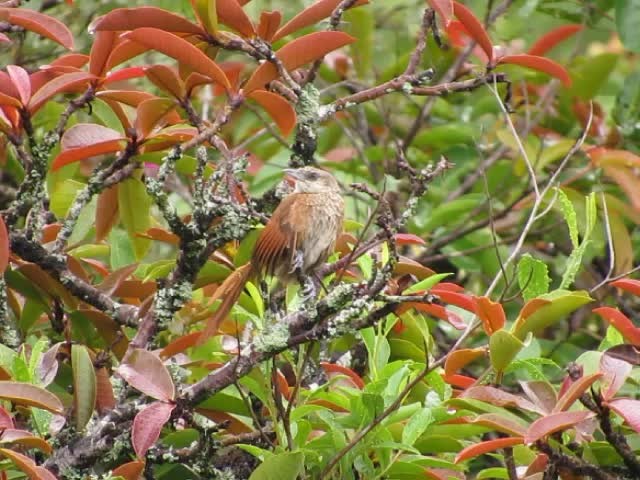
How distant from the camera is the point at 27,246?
266 centimetres

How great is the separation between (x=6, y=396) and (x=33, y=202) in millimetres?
565

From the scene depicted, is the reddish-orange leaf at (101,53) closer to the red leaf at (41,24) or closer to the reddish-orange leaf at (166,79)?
the red leaf at (41,24)

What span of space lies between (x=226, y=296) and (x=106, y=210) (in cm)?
43

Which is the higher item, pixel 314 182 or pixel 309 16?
pixel 309 16

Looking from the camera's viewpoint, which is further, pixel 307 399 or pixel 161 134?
pixel 161 134

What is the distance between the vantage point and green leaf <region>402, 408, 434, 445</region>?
2393 millimetres

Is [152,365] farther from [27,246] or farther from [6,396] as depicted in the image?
[27,246]

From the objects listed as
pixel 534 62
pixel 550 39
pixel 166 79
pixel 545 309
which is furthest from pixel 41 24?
pixel 550 39

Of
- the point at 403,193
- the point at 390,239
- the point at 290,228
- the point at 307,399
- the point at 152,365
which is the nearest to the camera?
the point at 390,239

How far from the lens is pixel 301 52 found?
8.61ft

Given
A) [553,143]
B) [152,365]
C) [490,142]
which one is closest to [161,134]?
[152,365]

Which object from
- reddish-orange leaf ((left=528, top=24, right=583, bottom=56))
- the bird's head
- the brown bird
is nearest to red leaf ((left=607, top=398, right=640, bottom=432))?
the brown bird

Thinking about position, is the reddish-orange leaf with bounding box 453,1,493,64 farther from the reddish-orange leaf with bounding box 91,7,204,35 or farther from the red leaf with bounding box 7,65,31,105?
the red leaf with bounding box 7,65,31,105

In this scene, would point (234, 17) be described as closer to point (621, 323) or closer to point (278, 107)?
point (278, 107)
